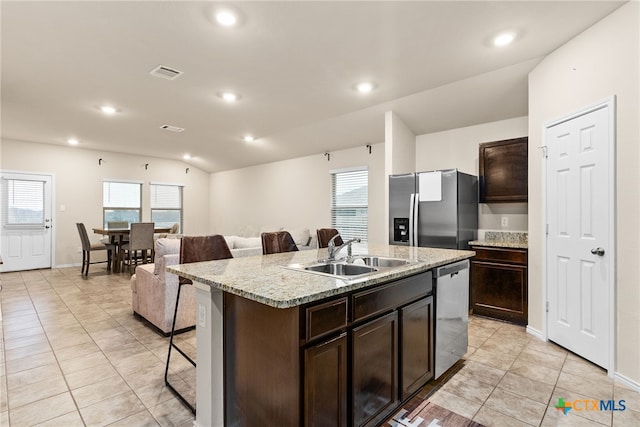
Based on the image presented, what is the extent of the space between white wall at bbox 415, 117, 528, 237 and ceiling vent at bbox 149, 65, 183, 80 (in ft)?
11.8

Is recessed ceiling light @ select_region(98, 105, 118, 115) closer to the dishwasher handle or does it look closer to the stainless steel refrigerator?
the stainless steel refrigerator

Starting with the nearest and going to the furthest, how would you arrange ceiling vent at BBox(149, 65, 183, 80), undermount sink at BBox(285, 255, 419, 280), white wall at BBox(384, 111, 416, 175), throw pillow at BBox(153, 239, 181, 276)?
undermount sink at BBox(285, 255, 419, 280) < throw pillow at BBox(153, 239, 181, 276) < ceiling vent at BBox(149, 65, 183, 80) < white wall at BBox(384, 111, 416, 175)

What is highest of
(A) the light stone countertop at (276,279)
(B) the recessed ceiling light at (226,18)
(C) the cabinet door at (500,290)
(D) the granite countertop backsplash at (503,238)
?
(B) the recessed ceiling light at (226,18)

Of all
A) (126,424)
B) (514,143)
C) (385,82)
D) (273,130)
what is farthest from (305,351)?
(273,130)

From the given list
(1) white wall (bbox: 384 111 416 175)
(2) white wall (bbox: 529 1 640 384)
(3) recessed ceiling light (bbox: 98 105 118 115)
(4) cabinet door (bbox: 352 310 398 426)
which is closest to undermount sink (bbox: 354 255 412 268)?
(4) cabinet door (bbox: 352 310 398 426)

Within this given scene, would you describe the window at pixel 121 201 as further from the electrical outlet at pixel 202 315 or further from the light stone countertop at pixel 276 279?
the electrical outlet at pixel 202 315

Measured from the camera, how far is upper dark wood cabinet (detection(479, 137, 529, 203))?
3.78 metres

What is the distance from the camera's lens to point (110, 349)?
9.57ft

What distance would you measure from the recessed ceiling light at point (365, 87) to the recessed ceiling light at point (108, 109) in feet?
11.7

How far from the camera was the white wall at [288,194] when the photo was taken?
5.77 metres

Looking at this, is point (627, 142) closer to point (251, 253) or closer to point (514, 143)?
point (514, 143)

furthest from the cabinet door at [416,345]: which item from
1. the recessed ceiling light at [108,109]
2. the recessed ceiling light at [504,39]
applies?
the recessed ceiling light at [108,109]

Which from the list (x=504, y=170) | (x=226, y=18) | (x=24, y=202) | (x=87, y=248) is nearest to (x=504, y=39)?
(x=504, y=170)

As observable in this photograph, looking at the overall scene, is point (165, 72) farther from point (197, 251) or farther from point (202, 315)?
point (202, 315)
